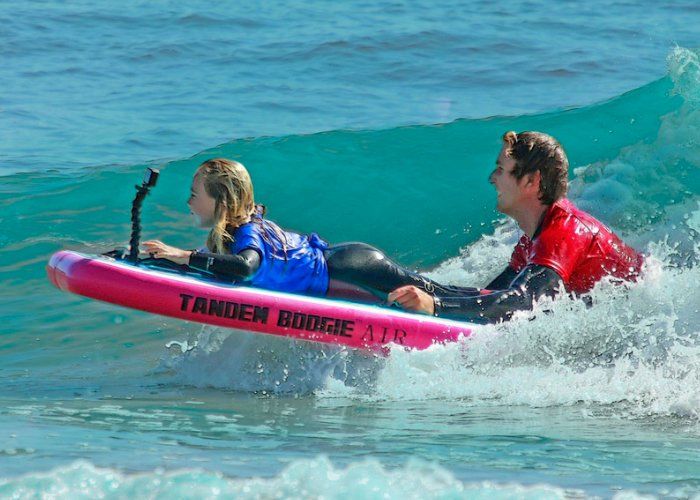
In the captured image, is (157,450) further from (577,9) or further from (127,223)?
(577,9)

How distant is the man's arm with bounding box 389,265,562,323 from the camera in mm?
6016

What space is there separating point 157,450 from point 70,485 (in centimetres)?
68

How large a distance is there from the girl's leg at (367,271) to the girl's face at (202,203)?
2.58ft

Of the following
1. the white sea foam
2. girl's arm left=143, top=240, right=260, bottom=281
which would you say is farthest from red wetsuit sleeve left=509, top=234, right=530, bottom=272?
the white sea foam

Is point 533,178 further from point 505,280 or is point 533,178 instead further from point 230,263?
point 230,263

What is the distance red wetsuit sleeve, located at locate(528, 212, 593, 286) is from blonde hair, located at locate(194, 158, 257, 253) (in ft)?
5.27

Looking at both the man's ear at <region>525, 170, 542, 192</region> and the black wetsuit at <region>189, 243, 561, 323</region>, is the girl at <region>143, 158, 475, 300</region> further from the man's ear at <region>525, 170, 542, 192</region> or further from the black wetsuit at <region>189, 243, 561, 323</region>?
the man's ear at <region>525, 170, 542, 192</region>

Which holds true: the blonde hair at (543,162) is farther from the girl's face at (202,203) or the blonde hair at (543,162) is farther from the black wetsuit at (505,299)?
the girl's face at (202,203)

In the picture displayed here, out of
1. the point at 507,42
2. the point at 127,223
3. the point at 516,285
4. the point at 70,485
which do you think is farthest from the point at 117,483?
the point at 507,42

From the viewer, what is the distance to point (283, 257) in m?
6.36

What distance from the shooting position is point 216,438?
490 cm

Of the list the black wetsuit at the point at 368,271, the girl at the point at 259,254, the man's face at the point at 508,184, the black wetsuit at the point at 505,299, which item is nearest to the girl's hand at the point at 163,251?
the girl at the point at 259,254

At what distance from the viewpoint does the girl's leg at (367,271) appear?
652 cm

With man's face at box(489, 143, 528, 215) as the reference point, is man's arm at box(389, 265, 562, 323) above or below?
below
